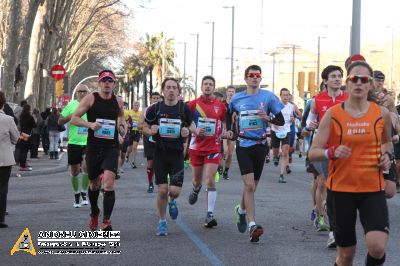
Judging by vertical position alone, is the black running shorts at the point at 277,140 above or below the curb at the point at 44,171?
above

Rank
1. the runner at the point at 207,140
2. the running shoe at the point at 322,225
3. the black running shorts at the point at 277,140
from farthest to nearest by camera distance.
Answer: the black running shorts at the point at 277,140
the runner at the point at 207,140
the running shoe at the point at 322,225

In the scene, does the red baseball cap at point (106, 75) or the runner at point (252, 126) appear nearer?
the runner at point (252, 126)

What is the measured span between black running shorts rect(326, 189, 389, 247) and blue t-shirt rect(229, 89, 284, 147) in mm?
3952

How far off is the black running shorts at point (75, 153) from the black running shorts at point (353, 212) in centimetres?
756

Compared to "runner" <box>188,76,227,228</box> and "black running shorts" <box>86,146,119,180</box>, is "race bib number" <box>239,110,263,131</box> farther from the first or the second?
"black running shorts" <box>86,146,119,180</box>

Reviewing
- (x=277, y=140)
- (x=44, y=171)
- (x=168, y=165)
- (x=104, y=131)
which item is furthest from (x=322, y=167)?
(x=44, y=171)

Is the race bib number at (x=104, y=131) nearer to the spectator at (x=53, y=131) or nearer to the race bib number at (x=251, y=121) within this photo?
the race bib number at (x=251, y=121)

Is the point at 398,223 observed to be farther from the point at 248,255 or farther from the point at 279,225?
the point at 248,255

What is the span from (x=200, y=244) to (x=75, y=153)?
14.1 feet

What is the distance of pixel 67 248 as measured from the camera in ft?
32.0

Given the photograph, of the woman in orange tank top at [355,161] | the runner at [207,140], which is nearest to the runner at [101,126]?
the runner at [207,140]

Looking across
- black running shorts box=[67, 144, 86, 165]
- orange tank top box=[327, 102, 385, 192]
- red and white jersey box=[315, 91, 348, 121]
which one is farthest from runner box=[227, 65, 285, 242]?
orange tank top box=[327, 102, 385, 192]

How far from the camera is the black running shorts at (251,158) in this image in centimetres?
1055

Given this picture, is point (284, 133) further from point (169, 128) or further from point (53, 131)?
point (53, 131)
